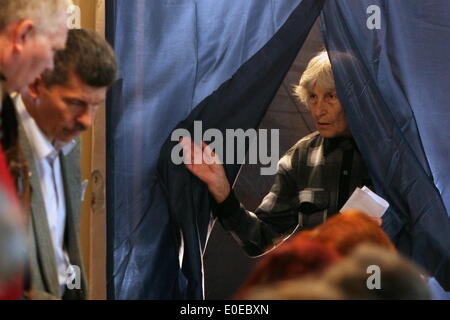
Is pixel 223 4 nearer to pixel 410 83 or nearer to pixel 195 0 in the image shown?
pixel 195 0

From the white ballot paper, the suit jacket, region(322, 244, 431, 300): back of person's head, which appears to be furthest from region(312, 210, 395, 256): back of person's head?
the white ballot paper

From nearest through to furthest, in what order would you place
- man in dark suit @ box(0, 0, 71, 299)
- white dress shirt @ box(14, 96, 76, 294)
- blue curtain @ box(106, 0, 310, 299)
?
man in dark suit @ box(0, 0, 71, 299) → white dress shirt @ box(14, 96, 76, 294) → blue curtain @ box(106, 0, 310, 299)

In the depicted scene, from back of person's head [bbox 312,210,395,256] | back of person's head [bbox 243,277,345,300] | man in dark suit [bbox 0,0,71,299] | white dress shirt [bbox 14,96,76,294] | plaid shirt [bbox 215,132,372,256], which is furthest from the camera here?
plaid shirt [bbox 215,132,372,256]

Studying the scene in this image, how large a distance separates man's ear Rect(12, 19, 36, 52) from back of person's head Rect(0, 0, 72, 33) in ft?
0.04

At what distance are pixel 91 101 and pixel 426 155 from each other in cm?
124

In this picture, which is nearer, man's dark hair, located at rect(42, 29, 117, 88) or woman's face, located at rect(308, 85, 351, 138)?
man's dark hair, located at rect(42, 29, 117, 88)

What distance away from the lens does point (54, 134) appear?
83.1 inches

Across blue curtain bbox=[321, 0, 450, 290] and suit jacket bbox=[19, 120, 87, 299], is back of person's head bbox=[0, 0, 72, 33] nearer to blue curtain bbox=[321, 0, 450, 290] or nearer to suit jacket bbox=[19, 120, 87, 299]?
suit jacket bbox=[19, 120, 87, 299]

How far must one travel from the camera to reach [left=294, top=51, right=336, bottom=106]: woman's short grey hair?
9.49ft

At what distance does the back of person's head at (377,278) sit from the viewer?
1501mm

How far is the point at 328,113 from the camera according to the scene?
2902mm

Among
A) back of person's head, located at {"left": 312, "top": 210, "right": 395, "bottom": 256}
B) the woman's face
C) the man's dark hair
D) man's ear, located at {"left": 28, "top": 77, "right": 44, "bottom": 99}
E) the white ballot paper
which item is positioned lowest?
the white ballot paper

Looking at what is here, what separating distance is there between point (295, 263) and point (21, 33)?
901 mm
